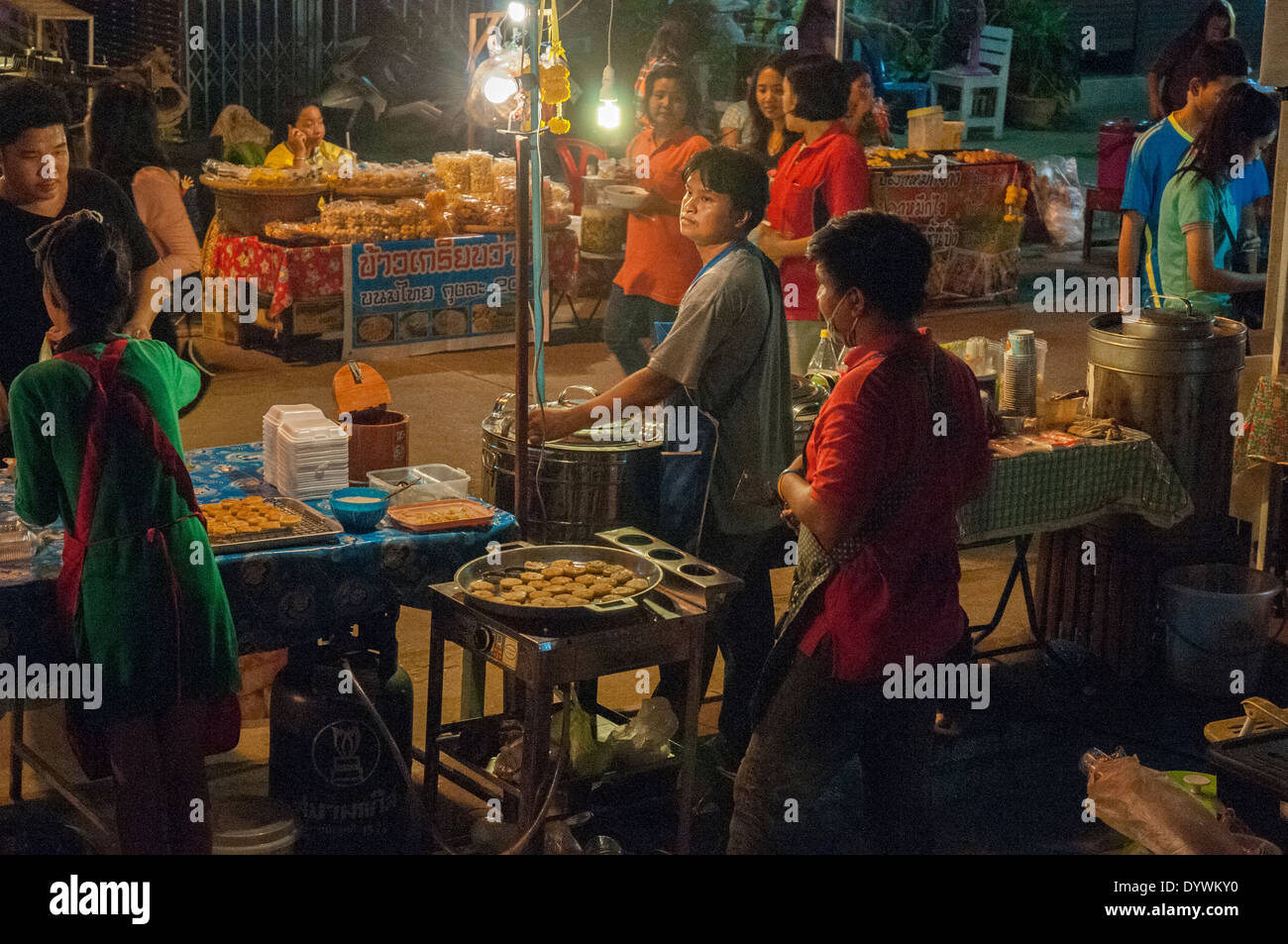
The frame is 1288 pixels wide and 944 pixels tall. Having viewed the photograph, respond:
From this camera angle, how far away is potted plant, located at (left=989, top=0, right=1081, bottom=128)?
21250mm

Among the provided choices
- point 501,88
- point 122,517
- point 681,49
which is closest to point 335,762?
point 122,517

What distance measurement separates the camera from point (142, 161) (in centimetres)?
570

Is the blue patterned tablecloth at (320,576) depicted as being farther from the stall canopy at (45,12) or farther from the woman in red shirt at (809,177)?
the stall canopy at (45,12)

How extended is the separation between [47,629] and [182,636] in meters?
0.41

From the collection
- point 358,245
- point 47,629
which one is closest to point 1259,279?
point 47,629

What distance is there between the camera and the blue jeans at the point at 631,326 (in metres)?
6.63

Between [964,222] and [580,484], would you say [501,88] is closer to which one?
[580,484]

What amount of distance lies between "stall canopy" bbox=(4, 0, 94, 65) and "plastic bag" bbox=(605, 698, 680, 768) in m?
11.4

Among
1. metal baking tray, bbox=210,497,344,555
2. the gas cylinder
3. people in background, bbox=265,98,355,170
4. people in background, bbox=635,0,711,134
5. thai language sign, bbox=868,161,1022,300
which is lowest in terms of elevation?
the gas cylinder

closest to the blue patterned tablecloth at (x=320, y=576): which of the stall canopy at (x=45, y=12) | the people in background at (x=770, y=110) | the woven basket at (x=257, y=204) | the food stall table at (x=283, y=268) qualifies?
the people in background at (x=770, y=110)

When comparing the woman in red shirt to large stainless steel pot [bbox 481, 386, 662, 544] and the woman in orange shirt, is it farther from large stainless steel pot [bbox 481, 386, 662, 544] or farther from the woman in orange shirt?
large stainless steel pot [bbox 481, 386, 662, 544]

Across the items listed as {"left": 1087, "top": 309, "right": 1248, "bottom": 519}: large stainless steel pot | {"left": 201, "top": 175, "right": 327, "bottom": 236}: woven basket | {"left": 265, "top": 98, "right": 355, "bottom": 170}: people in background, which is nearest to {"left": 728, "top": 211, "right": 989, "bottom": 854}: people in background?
{"left": 1087, "top": 309, "right": 1248, "bottom": 519}: large stainless steel pot

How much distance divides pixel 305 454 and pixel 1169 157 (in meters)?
3.66
